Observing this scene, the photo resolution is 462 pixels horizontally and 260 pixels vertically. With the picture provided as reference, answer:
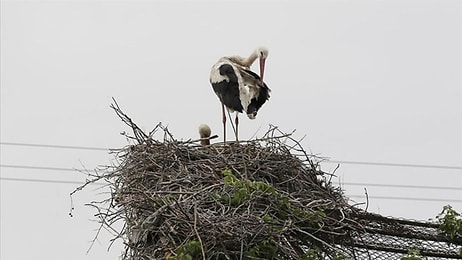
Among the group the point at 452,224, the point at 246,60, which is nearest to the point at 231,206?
the point at 452,224

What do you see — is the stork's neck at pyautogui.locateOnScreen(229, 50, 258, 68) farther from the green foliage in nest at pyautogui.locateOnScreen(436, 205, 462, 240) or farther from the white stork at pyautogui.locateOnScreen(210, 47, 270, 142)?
the green foliage in nest at pyautogui.locateOnScreen(436, 205, 462, 240)

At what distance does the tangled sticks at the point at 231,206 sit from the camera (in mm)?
5070

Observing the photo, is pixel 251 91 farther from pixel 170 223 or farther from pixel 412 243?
pixel 170 223

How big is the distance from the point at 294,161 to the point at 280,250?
156 centimetres

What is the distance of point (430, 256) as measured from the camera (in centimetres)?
608

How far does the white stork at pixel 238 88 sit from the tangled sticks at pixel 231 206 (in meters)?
1.17

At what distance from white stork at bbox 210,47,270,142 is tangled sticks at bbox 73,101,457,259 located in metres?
1.17

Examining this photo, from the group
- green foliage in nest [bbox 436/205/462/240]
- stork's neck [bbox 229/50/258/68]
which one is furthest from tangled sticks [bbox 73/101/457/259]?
stork's neck [bbox 229/50/258/68]

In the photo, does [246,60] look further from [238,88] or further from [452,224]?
[452,224]

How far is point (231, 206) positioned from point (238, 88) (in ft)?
8.87

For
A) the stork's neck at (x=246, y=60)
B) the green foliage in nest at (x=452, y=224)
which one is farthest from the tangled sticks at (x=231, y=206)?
the stork's neck at (x=246, y=60)

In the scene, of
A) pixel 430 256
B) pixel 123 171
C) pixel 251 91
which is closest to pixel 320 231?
pixel 430 256

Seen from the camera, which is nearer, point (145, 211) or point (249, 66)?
point (145, 211)

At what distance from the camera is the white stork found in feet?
26.3
